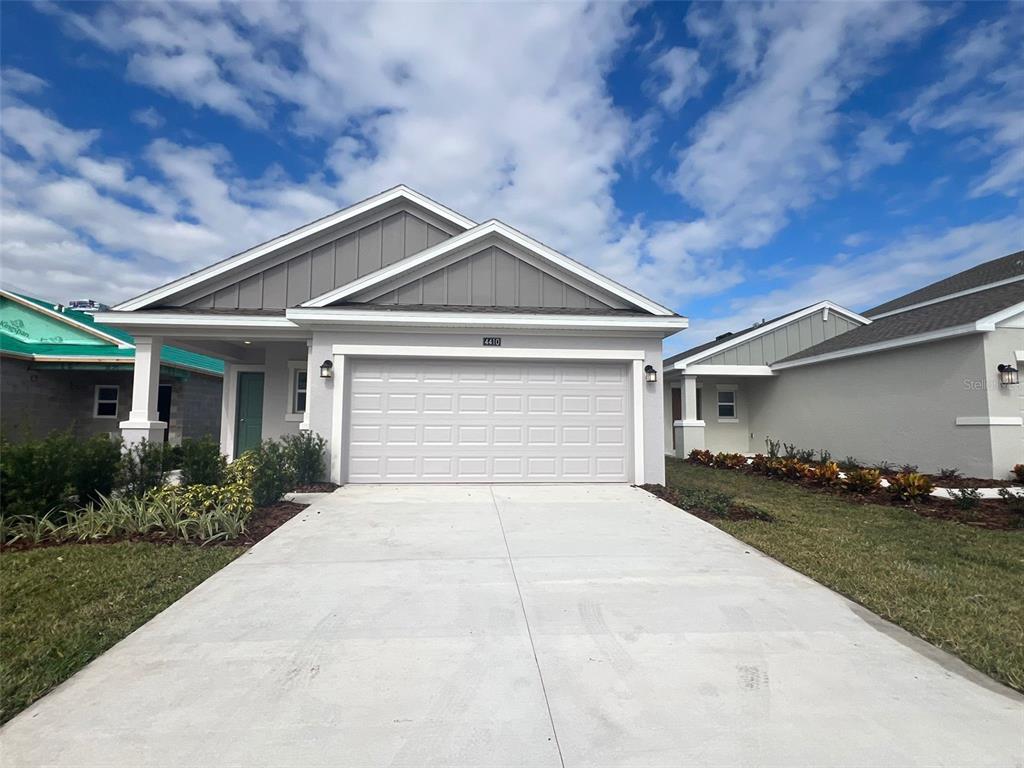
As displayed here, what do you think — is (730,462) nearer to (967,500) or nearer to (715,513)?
(967,500)

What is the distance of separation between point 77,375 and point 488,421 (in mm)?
13213

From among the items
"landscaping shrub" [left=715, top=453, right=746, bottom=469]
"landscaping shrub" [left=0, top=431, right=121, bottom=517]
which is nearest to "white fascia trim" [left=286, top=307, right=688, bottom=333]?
"landscaping shrub" [left=0, top=431, right=121, bottom=517]

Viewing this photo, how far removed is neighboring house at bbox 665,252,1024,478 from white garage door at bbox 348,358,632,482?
6.78 m

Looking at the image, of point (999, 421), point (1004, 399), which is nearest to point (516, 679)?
point (999, 421)

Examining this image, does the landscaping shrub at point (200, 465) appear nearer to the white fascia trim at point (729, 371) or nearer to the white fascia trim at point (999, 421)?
the white fascia trim at point (729, 371)

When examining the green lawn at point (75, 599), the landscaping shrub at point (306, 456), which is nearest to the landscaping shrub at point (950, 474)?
the landscaping shrub at point (306, 456)

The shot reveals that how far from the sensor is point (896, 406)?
39.2 feet

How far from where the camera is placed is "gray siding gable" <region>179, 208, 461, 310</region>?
1044cm

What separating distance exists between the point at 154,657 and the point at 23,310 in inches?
664

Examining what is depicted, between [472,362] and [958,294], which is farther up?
[958,294]

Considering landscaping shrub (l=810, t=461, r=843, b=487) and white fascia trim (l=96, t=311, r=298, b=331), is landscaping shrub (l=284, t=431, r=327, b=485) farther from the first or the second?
landscaping shrub (l=810, t=461, r=843, b=487)

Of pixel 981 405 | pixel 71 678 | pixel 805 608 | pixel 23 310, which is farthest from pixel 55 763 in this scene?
pixel 23 310

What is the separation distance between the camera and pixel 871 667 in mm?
3020

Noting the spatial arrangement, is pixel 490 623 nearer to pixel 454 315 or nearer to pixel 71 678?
pixel 71 678
